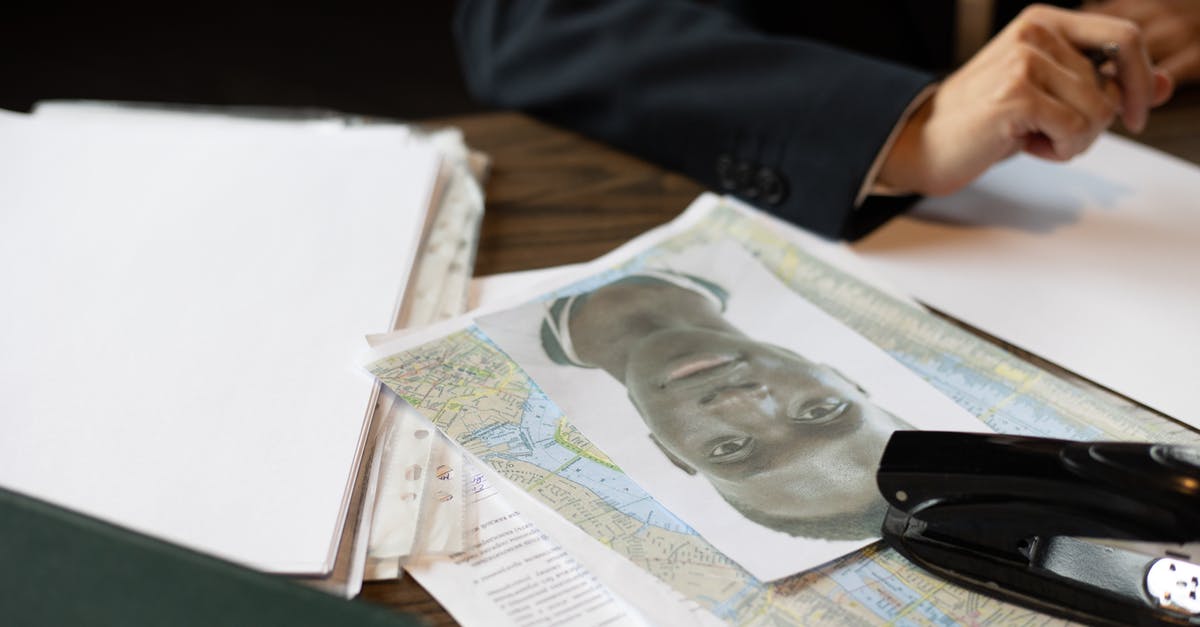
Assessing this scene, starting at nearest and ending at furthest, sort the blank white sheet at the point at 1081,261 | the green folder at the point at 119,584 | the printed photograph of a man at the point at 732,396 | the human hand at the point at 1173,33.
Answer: the green folder at the point at 119,584 < the printed photograph of a man at the point at 732,396 < the blank white sheet at the point at 1081,261 < the human hand at the point at 1173,33

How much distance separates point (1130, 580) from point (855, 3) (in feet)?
2.43

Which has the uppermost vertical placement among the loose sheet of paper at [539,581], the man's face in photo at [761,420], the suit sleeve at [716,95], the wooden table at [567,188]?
the suit sleeve at [716,95]

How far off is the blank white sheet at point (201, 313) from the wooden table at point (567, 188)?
0.06 meters

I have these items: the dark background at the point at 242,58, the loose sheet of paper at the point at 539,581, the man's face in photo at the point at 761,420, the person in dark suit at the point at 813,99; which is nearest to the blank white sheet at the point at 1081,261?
the person in dark suit at the point at 813,99

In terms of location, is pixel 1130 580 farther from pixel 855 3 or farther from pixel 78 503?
pixel 855 3

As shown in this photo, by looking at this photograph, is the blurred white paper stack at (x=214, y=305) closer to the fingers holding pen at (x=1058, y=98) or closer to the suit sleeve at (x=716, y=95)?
the suit sleeve at (x=716, y=95)

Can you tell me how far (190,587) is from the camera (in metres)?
0.38

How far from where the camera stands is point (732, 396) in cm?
56

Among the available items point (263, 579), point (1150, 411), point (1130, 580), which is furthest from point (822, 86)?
point (263, 579)

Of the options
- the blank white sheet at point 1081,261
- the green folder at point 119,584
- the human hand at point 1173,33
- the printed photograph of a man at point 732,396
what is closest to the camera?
the green folder at point 119,584

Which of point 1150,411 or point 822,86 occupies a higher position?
point 822,86

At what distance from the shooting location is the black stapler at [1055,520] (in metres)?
0.42

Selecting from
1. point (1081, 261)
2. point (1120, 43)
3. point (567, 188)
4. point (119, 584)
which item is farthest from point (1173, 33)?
point (119, 584)

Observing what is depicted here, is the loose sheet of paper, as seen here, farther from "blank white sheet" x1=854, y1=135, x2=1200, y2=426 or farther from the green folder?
"blank white sheet" x1=854, y1=135, x2=1200, y2=426
